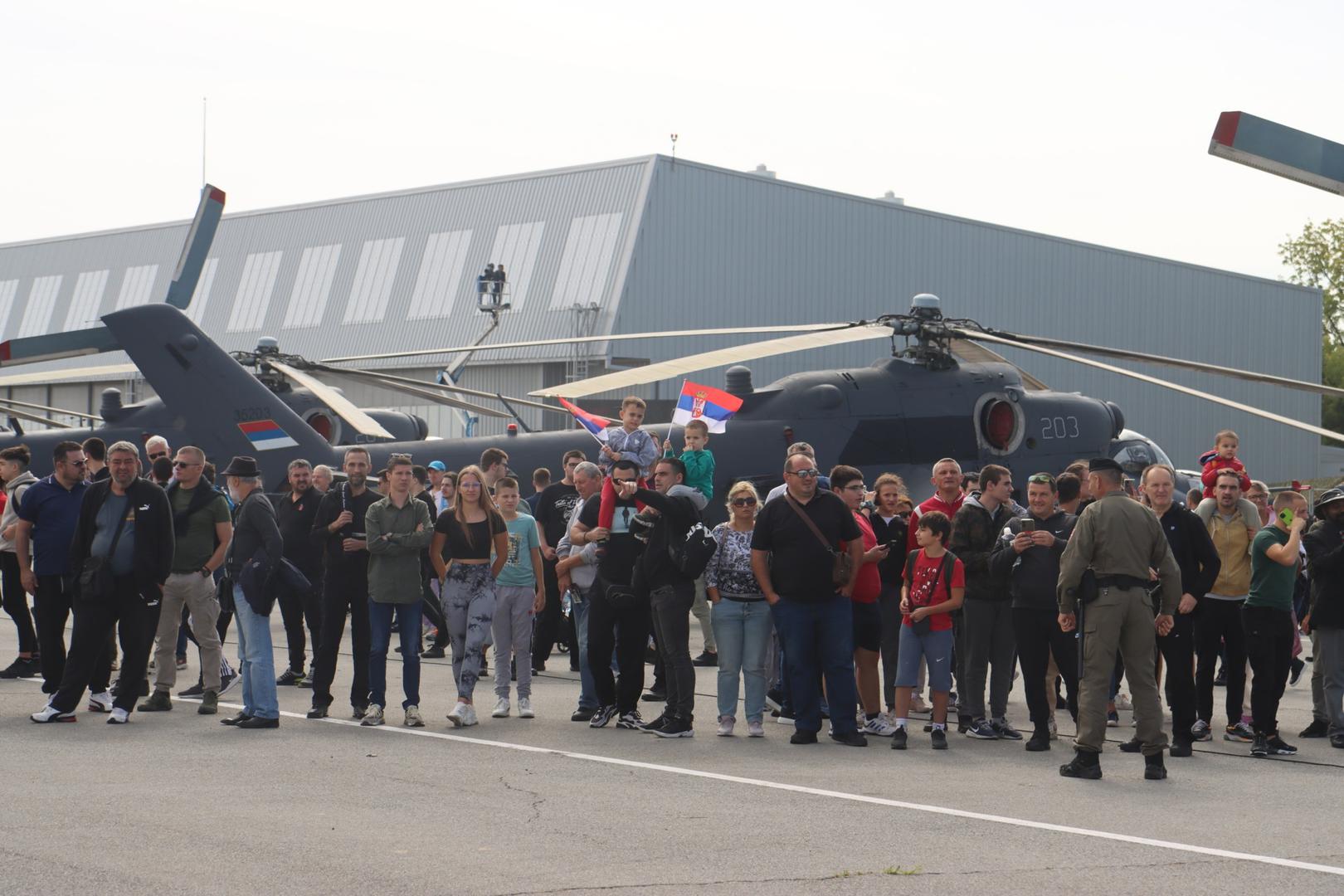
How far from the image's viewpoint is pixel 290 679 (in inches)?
478

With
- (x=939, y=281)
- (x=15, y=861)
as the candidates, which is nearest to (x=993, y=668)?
(x=15, y=861)

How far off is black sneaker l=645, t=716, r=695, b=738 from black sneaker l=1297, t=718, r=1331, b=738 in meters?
4.01

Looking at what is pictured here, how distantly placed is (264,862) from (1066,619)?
461cm

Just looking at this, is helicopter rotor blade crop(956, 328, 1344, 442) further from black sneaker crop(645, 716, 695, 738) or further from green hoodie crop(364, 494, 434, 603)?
green hoodie crop(364, 494, 434, 603)

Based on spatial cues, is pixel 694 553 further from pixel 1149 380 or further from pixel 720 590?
pixel 1149 380

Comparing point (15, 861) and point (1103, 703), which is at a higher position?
point (1103, 703)

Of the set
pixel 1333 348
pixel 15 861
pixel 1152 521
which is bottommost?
pixel 15 861

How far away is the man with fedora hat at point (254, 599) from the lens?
32.3ft

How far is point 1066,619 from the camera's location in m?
8.59

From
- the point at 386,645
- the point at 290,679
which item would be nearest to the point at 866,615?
the point at 386,645

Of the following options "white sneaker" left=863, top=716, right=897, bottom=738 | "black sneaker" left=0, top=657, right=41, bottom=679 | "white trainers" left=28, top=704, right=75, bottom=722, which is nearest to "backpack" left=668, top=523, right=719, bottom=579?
"white sneaker" left=863, top=716, right=897, bottom=738

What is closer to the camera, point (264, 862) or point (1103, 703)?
point (264, 862)

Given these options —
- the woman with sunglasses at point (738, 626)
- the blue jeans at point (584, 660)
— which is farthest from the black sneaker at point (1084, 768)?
the blue jeans at point (584, 660)

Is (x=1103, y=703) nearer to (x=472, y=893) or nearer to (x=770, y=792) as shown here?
(x=770, y=792)
